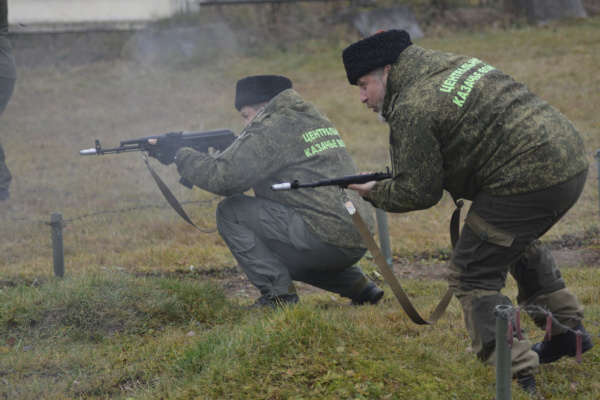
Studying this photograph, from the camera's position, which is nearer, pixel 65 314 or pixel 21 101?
pixel 65 314

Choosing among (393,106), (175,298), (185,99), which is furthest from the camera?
(185,99)

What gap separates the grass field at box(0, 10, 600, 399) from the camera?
11.8ft

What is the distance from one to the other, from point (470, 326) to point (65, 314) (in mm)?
2626

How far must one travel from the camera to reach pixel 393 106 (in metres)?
3.54

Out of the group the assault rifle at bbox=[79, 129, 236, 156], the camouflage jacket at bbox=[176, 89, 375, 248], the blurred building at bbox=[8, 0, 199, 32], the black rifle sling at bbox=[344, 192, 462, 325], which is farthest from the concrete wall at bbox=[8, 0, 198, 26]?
the black rifle sling at bbox=[344, 192, 462, 325]

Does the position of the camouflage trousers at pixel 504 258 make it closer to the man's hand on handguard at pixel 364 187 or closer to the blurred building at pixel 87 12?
the man's hand on handguard at pixel 364 187

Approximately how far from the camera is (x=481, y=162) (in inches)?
137

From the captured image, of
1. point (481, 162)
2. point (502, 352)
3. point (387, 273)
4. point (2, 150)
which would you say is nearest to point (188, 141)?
point (387, 273)

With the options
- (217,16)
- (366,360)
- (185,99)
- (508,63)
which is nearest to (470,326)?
(366,360)

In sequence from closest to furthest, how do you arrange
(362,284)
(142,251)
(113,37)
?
1. (362,284)
2. (142,251)
3. (113,37)

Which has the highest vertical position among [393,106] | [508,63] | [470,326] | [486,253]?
[393,106]

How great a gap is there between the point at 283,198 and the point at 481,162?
6.00 feet

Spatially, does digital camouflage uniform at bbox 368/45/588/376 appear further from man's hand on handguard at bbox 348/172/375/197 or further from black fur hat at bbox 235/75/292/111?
black fur hat at bbox 235/75/292/111

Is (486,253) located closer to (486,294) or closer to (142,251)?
(486,294)
